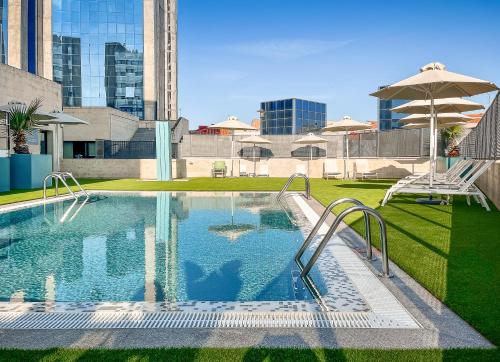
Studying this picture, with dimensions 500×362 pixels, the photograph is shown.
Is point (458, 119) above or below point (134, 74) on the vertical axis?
below

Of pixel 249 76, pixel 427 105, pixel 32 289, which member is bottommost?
pixel 32 289

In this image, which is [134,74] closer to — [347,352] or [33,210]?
[33,210]

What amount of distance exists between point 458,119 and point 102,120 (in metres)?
20.3

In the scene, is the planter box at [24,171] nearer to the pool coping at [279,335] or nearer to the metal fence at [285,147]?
the metal fence at [285,147]

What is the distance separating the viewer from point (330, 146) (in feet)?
87.4

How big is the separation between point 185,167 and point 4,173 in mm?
9847

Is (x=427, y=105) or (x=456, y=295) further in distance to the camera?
(x=427, y=105)

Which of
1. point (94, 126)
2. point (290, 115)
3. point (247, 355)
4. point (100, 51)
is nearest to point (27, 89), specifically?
point (94, 126)

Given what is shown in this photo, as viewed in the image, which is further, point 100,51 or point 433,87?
point 100,51

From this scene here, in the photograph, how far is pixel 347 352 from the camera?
2.54m

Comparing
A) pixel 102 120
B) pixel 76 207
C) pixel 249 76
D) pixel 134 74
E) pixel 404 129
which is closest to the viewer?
pixel 76 207

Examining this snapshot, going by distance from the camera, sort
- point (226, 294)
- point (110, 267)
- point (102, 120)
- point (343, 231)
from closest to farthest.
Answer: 1. point (226, 294)
2. point (110, 267)
3. point (343, 231)
4. point (102, 120)

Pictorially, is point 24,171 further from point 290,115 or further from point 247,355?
point 290,115

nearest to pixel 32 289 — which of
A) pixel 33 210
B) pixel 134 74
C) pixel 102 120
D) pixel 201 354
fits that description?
pixel 201 354
